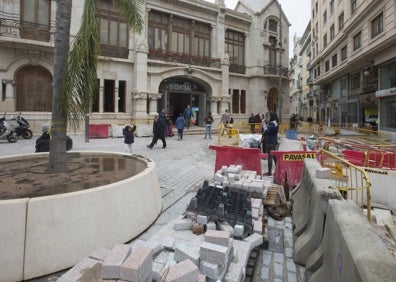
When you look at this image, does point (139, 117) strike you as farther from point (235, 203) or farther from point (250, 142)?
point (235, 203)

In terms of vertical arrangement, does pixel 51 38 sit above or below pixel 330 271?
above

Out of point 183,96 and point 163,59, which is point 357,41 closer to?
point 183,96

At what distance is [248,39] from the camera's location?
1112 inches

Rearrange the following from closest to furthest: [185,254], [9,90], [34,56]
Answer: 1. [185,254]
2. [9,90]
3. [34,56]

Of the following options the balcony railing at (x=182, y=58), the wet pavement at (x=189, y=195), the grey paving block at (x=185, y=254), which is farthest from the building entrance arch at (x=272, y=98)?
the grey paving block at (x=185, y=254)

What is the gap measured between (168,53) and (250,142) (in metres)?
14.2

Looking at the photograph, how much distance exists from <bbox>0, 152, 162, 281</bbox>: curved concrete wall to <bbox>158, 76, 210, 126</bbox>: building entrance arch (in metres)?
20.3

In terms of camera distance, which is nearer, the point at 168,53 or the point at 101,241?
the point at 101,241

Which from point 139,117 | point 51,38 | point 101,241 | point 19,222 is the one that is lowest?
point 101,241

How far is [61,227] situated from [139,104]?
59.9 ft

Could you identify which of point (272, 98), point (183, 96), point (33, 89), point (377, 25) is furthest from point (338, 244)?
point (272, 98)

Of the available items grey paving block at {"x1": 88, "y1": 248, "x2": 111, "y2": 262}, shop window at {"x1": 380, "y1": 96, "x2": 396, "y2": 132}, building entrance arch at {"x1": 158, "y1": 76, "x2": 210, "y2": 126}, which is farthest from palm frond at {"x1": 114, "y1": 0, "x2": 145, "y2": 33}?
shop window at {"x1": 380, "y1": 96, "x2": 396, "y2": 132}

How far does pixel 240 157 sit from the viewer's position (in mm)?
7754

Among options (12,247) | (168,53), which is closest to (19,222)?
(12,247)
